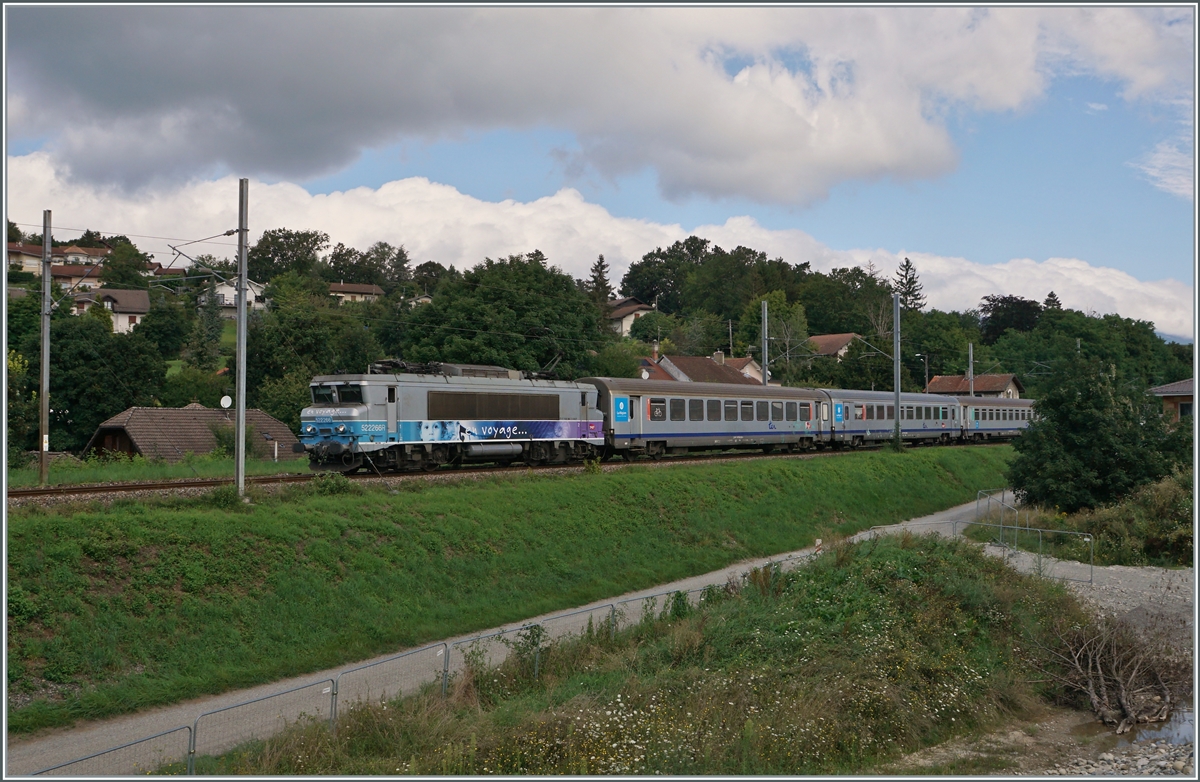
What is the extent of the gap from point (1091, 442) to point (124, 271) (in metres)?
109

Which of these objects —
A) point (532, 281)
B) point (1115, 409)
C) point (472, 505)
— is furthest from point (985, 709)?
point (532, 281)

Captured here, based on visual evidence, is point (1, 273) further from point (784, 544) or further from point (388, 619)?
point (784, 544)

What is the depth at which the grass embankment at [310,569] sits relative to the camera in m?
15.8

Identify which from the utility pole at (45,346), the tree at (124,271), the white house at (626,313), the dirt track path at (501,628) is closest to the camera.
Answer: the dirt track path at (501,628)

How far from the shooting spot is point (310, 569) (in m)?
20.1

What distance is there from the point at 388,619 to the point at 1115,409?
27.3 m

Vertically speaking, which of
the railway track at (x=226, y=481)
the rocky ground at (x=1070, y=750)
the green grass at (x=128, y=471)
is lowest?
the rocky ground at (x=1070, y=750)

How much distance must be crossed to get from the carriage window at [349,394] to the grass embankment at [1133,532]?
20003mm

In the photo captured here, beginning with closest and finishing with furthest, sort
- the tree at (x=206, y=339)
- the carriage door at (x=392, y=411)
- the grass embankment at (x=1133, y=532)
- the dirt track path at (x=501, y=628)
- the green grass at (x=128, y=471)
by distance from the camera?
the dirt track path at (x=501, y=628)
the green grass at (x=128, y=471)
the carriage door at (x=392, y=411)
the grass embankment at (x=1133, y=532)
the tree at (x=206, y=339)

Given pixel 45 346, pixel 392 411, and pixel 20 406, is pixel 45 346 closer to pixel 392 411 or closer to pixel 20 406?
pixel 392 411

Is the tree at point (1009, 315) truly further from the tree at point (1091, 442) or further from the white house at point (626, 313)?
the tree at point (1091, 442)

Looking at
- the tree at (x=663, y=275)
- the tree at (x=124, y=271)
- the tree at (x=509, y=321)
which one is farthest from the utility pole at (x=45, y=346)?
the tree at (x=663, y=275)

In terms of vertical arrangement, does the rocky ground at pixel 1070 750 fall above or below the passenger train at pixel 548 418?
below

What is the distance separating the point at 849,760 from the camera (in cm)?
1462
